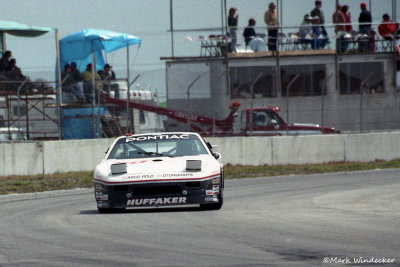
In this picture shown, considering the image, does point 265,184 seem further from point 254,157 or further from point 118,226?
point 118,226

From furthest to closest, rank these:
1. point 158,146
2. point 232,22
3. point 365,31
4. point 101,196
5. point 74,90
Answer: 1. point 365,31
2. point 232,22
3. point 74,90
4. point 158,146
5. point 101,196

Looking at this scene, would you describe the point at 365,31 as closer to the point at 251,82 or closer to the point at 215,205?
the point at 251,82

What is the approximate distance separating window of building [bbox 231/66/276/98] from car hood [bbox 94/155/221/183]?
19.2 m

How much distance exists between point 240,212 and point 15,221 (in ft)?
10.3

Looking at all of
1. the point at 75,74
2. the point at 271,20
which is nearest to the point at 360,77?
the point at 271,20

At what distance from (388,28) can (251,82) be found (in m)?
5.36

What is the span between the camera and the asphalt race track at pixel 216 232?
7.66 metres

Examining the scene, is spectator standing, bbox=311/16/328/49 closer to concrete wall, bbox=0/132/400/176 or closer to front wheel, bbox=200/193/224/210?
concrete wall, bbox=0/132/400/176

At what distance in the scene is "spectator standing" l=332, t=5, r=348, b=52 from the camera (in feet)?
107

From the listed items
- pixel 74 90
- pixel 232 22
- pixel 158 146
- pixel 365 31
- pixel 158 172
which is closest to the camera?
pixel 158 172

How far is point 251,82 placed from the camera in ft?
107

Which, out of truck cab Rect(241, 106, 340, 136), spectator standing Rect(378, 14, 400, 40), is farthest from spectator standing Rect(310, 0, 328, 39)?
truck cab Rect(241, 106, 340, 136)

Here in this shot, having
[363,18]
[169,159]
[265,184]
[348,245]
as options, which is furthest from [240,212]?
[363,18]

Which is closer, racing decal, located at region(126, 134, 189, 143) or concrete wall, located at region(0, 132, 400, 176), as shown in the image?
racing decal, located at region(126, 134, 189, 143)
